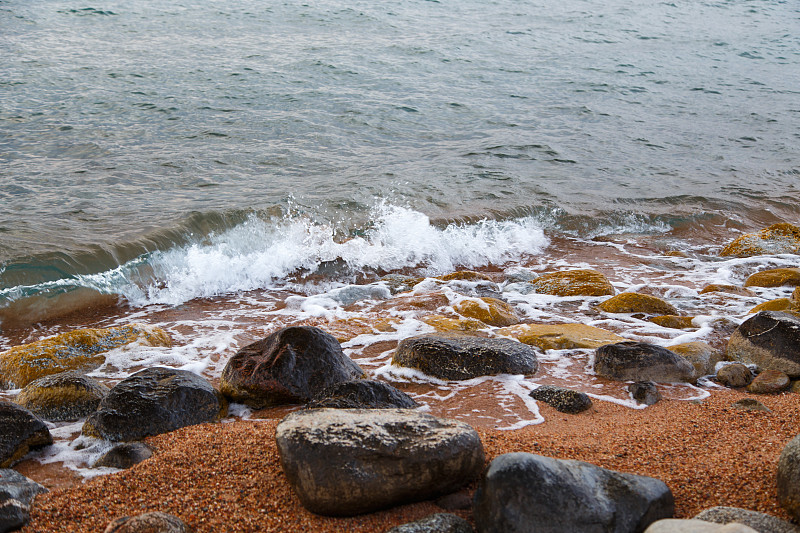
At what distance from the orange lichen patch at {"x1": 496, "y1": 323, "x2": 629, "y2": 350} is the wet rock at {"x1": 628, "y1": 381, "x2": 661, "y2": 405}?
77 cm

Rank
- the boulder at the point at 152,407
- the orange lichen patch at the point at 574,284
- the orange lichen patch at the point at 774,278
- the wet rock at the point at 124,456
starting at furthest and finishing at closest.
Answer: the orange lichen patch at the point at 774,278 < the orange lichen patch at the point at 574,284 < the boulder at the point at 152,407 < the wet rock at the point at 124,456

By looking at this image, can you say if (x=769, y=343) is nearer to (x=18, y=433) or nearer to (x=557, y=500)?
(x=557, y=500)

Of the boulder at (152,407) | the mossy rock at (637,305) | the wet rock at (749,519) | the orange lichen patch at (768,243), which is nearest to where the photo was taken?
the wet rock at (749,519)

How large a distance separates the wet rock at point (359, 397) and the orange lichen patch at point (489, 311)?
219 cm

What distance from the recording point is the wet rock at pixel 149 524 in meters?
2.29

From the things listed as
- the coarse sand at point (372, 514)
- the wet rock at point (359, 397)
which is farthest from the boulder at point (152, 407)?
the wet rock at point (359, 397)

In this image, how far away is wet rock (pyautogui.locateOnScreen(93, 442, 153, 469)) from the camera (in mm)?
3051

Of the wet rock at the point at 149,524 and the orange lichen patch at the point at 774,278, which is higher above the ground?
the wet rock at the point at 149,524

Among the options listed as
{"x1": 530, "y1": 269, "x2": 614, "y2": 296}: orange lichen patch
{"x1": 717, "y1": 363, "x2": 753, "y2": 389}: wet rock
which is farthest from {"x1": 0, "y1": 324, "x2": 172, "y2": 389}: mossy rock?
{"x1": 717, "y1": 363, "x2": 753, "y2": 389}: wet rock

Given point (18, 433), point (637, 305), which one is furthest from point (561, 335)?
point (18, 433)

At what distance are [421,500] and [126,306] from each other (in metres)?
4.67

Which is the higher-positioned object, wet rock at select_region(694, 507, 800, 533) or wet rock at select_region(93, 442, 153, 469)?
wet rock at select_region(694, 507, 800, 533)

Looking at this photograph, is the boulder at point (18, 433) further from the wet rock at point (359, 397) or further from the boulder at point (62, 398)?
the wet rock at point (359, 397)

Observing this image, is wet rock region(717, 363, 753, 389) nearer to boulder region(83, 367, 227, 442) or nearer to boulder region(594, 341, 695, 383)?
boulder region(594, 341, 695, 383)
